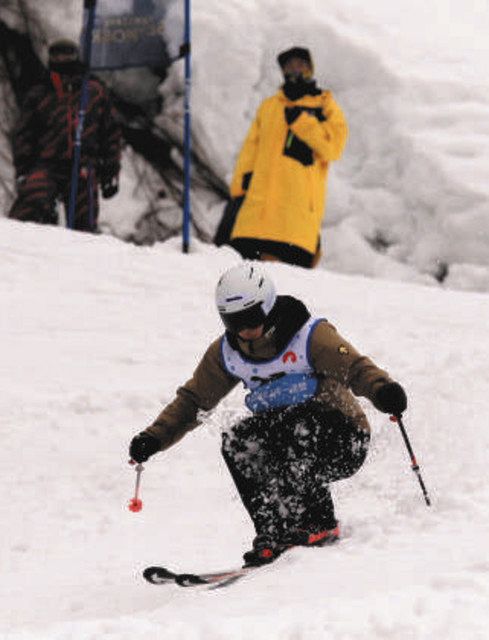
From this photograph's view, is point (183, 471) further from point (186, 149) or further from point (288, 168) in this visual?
point (186, 149)

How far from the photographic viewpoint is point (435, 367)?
21.4ft

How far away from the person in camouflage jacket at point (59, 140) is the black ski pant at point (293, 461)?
4.74 meters

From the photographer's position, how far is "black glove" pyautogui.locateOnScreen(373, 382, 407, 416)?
3613 millimetres

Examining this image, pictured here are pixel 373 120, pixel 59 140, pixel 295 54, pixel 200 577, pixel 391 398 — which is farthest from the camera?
pixel 373 120

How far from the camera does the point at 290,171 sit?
7.75m

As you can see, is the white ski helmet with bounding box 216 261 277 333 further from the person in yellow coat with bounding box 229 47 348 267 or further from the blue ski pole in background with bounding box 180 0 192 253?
the blue ski pole in background with bounding box 180 0 192 253

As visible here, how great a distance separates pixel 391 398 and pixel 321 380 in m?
0.35

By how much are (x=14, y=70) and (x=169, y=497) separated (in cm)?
709

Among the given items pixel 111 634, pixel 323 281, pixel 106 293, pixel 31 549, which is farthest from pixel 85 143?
pixel 111 634

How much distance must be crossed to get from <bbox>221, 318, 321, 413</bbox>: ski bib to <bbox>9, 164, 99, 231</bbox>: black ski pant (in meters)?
4.58

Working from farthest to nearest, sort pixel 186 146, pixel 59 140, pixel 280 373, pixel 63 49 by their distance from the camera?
1. pixel 186 146
2. pixel 59 140
3. pixel 63 49
4. pixel 280 373

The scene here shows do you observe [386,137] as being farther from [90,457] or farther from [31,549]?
[31,549]

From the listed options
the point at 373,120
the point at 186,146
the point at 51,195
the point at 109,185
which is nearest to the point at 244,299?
the point at 51,195

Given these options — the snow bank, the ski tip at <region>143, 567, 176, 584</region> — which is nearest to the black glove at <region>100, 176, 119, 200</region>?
the snow bank
